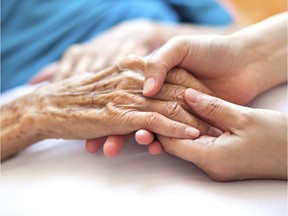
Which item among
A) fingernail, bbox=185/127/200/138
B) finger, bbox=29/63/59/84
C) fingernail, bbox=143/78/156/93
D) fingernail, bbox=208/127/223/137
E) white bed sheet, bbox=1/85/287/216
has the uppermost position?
fingernail, bbox=143/78/156/93

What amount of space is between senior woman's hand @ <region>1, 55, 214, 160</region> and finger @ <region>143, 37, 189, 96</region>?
29 millimetres

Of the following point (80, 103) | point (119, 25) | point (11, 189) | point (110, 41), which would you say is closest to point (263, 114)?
point (80, 103)

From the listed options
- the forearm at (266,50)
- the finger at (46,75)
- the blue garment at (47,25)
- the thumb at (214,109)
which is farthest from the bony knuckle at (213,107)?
the blue garment at (47,25)

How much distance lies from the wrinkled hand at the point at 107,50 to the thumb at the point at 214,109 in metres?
0.52

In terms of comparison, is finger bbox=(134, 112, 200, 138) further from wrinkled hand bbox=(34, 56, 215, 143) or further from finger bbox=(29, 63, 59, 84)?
finger bbox=(29, 63, 59, 84)

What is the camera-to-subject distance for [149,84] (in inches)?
33.9

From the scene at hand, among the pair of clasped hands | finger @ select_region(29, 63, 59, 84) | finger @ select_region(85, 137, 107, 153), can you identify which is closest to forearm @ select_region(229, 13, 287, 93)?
the pair of clasped hands

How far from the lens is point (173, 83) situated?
2.94ft

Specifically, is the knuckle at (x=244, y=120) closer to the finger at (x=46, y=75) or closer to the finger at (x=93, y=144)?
the finger at (x=93, y=144)

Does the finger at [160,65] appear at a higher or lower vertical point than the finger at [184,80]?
higher

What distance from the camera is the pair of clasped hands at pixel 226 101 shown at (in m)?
0.80

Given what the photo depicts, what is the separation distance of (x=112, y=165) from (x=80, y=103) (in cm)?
16

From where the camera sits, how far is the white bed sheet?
0.77 m

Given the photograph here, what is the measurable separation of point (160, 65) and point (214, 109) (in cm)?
14
